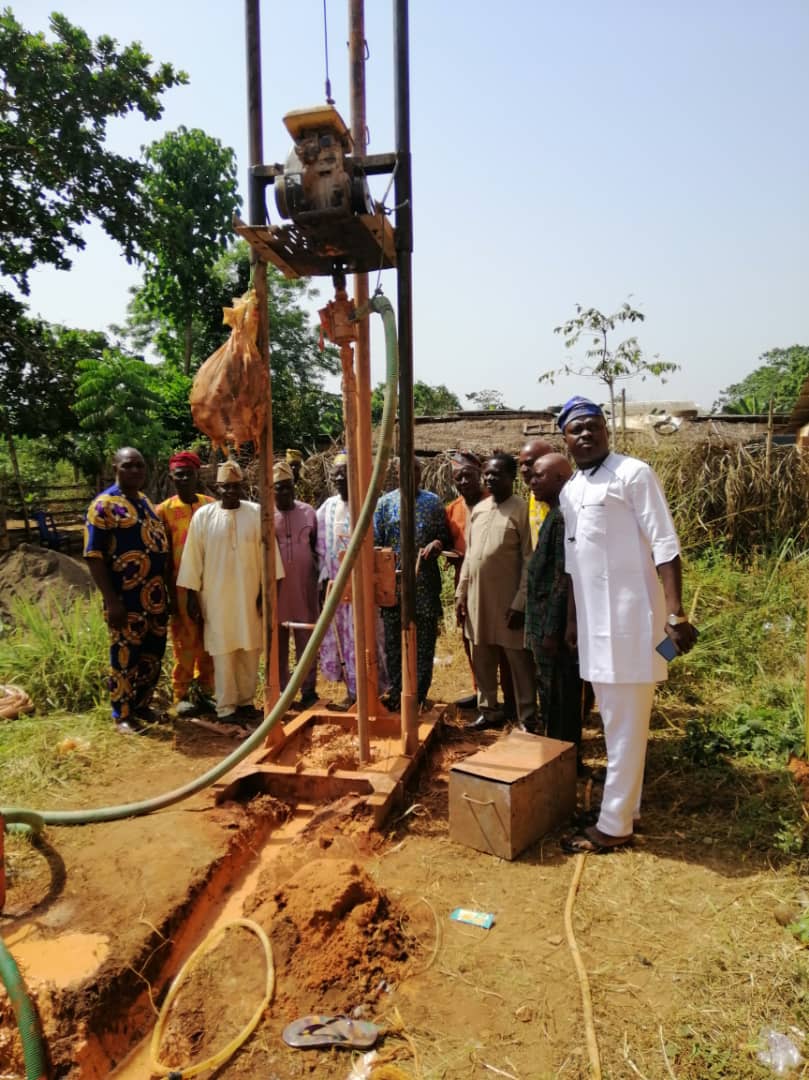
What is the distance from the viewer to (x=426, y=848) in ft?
10.9

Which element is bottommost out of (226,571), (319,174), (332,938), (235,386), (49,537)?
(332,938)

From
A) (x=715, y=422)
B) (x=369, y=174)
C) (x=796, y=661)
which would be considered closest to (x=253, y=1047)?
(x=369, y=174)

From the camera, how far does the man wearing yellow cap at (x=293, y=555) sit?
5172 millimetres

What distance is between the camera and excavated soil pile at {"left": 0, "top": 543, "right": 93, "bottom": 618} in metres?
8.34

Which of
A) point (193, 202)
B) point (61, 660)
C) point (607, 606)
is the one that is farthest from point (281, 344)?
point (607, 606)

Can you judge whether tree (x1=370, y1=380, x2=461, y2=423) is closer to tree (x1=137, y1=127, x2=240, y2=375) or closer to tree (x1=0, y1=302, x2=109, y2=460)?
tree (x1=137, y1=127, x2=240, y2=375)

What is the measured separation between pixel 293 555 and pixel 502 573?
5.06ft

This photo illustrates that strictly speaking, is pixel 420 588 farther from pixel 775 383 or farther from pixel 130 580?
pixel 775 383

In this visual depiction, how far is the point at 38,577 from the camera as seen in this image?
8844 mm

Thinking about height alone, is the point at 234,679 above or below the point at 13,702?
above

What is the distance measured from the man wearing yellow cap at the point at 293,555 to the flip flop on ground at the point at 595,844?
2471 millimetres

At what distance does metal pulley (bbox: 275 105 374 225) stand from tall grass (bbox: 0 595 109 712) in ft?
12.4

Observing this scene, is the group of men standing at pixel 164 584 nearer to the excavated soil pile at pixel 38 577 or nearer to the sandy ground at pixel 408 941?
the sandy ground at pixel 408 941

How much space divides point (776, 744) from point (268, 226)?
3893 millimetres
